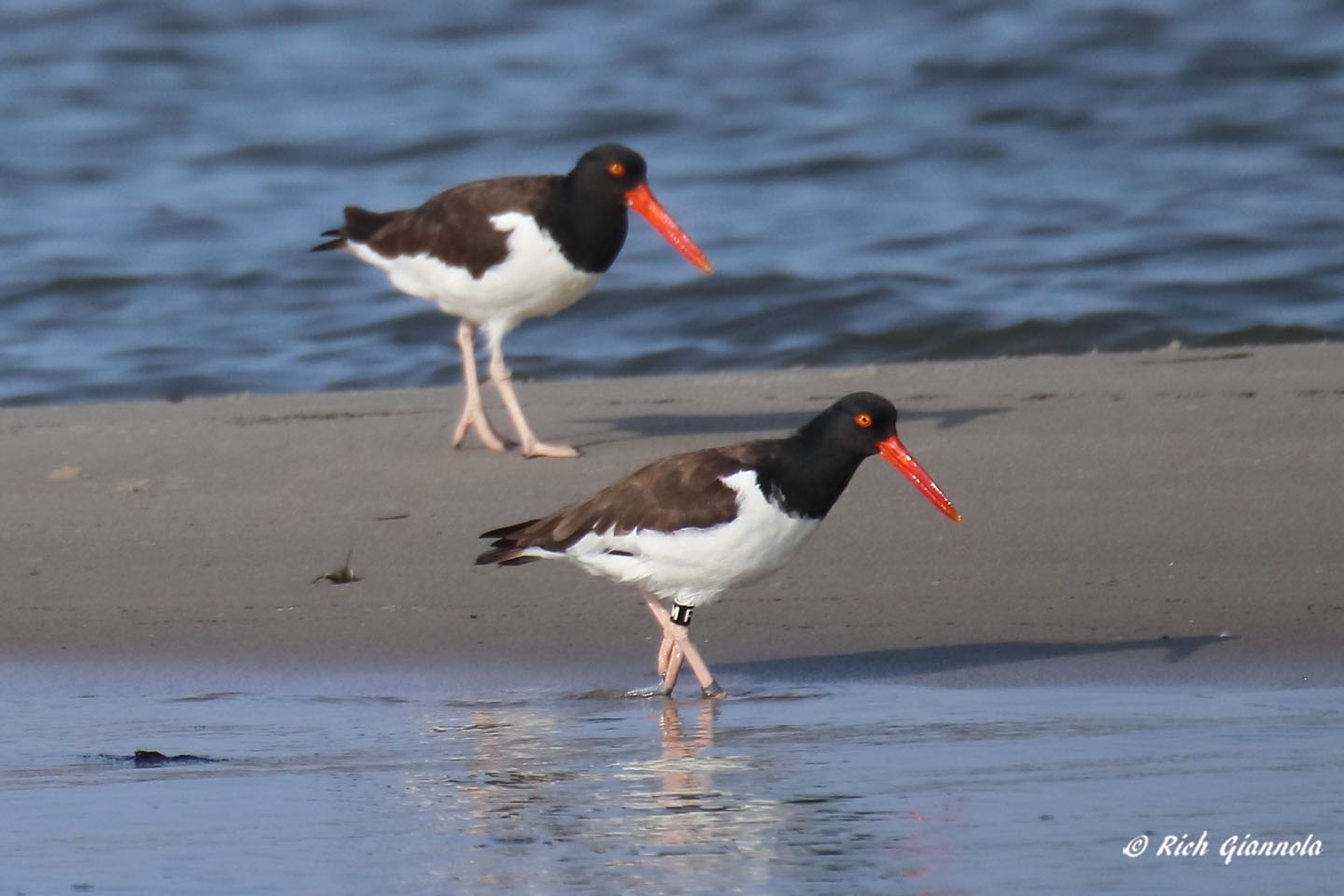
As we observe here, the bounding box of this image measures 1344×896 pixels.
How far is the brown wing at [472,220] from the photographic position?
7.95 m

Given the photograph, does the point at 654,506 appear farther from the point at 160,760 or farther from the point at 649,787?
the point at 160,760

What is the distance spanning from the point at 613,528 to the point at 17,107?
46.9ft

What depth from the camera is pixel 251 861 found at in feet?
12.1

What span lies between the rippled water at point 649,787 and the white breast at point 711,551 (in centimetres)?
30

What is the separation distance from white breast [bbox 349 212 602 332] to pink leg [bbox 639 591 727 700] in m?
2.91

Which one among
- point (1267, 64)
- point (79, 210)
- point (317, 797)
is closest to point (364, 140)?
point (79, 210)

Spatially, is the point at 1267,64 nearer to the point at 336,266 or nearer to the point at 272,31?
the point at 336,266

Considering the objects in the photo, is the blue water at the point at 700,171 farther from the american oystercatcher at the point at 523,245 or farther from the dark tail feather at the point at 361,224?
the american oystercatcher at the point at 523,245

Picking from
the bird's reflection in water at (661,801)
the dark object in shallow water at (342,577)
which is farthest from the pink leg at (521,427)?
the bird's reflection in water at (661,801)

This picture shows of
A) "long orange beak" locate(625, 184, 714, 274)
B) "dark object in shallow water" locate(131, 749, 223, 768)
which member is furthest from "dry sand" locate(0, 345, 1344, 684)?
"dark object in shallow water" locate(131, 749, 223, 768)

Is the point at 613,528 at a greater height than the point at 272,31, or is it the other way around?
the point at 272,31

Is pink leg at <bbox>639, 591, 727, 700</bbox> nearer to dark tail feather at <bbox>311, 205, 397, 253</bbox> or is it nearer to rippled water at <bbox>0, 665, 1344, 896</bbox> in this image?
rippled water at <bbox>0, 665, 1344, 896</bbox>

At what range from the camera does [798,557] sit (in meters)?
6.15

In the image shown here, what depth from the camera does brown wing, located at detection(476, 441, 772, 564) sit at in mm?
5160
